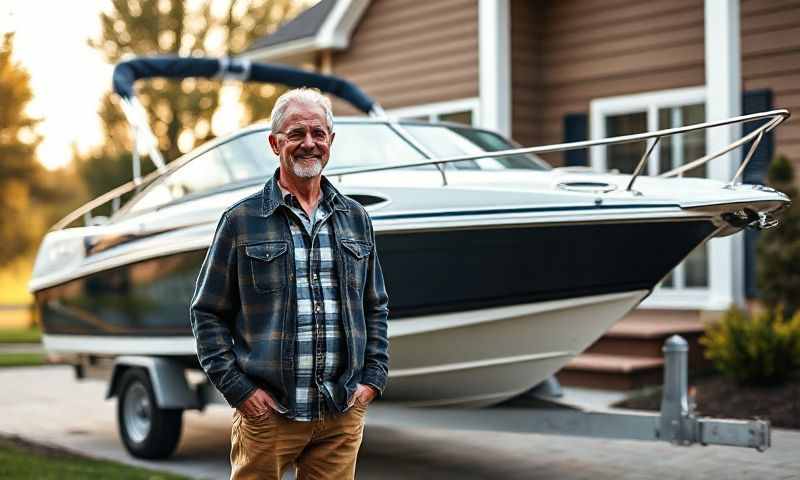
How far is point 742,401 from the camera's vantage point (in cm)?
828

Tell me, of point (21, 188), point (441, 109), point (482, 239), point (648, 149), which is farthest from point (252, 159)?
point (21, 188)

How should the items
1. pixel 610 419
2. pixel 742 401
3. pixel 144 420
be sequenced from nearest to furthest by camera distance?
pixel 610 419 → pixel 144 420 → pixel 742 401

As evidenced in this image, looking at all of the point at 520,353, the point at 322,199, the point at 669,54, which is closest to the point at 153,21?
the point at 669,54

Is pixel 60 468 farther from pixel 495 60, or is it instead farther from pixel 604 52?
pixel 604 52

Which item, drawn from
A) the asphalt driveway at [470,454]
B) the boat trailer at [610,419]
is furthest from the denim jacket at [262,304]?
the asphalt driveway at [470,454]

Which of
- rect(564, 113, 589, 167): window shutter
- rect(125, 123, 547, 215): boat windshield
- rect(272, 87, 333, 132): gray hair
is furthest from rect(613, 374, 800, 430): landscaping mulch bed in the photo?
rect(272, 87, 333, 132): gray hair

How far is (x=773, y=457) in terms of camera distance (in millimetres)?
6664

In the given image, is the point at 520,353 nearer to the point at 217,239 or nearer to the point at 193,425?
the point at 217,239

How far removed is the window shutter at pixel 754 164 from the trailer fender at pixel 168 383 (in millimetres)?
5455

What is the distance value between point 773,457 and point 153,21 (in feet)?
84.2

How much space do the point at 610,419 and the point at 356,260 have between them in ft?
9.09

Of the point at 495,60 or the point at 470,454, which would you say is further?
the point at 495,60

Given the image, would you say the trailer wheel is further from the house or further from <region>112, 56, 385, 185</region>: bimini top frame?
the house

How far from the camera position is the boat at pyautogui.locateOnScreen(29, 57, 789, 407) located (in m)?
5.53
